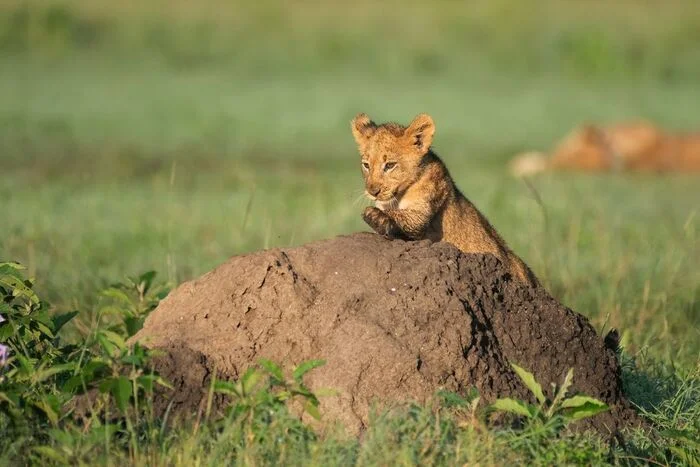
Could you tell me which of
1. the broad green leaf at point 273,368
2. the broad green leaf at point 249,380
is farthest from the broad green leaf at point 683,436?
the broad green leaf at point 249,380

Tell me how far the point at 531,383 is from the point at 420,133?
157 cm

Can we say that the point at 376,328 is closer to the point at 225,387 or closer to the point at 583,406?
the point at 225,387

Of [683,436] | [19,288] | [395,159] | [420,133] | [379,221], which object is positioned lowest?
[683,436]

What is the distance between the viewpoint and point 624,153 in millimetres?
17844

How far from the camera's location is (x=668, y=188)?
52.3 feet

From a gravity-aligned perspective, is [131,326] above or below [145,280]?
below

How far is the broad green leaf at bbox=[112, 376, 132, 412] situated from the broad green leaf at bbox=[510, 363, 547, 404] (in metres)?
1.52

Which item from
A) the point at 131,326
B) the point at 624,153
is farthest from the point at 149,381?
the point at 624,153

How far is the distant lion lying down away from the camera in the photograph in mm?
17641

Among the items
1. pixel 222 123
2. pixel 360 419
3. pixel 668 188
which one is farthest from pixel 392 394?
pixel 222 123

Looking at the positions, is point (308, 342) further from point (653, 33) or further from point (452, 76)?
point (653, 33)

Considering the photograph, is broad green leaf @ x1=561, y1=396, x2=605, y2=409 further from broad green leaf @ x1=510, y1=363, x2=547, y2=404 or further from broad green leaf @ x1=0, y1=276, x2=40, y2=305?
broad green leaf @ x1=0, y1=276, x2=40, y2=305

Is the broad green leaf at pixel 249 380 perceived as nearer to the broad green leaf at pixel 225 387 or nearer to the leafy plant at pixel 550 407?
the broad green leaf at pixel 225 387

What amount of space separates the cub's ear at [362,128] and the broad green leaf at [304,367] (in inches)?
63.4
